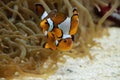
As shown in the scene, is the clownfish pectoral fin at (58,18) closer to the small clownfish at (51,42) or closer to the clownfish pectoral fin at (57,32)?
the clownfish pectoral fin at (57,32)

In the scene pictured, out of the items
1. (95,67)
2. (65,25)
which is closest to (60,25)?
(65,25)

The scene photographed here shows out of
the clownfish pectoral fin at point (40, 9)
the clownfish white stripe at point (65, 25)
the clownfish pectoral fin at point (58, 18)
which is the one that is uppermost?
the clownfish pectoral fin at point (40, 9)

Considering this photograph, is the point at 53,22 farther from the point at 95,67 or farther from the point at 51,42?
the point at 95,67

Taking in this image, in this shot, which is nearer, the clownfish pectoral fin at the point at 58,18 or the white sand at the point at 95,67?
the clownfish pectoral fin at the point at 58,18

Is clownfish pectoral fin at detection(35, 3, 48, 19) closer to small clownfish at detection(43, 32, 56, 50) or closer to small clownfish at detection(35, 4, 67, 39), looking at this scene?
small clownfish at detection(35, 4, 67, 39)

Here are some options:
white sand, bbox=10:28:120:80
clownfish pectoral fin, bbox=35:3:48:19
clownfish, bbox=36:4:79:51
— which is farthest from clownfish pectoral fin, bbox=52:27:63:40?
white sand, bbox=10:28:120:80

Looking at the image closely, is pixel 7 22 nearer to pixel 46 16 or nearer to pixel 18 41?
pixel 18 41

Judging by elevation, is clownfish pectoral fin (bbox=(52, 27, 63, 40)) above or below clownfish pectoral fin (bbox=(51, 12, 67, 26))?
below

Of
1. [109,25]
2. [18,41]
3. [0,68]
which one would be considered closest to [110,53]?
[18,41]

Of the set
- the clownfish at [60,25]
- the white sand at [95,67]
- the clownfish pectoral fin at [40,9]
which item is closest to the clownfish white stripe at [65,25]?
the clownfish at [60,25]
